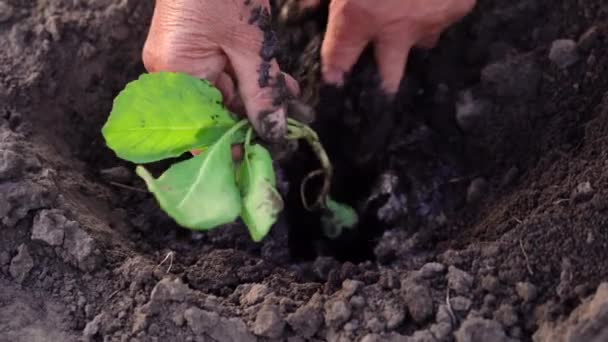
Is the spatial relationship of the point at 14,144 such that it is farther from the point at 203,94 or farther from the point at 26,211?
the point at 203,94

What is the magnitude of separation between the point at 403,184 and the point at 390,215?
88 mm

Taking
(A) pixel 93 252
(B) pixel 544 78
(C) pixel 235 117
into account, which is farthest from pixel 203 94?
(B) pixel 544 78

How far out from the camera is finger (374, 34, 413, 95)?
144 cm

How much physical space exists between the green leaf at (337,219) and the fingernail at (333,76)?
0.27 metres

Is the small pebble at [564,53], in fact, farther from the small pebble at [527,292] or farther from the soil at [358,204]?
the small pebble at [527,292]

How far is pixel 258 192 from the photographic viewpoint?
1100 millimetres

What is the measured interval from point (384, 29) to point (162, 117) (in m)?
0.53

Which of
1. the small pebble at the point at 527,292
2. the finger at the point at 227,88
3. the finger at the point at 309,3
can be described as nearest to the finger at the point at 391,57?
the finger at the point at 309,3

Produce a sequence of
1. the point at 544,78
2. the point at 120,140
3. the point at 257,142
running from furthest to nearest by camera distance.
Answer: the point at 544,78
the point at 257,142
the point at 120,140

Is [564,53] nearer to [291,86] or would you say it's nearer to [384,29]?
[384,29]

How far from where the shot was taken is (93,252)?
1.19 meters

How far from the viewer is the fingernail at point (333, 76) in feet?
4.81

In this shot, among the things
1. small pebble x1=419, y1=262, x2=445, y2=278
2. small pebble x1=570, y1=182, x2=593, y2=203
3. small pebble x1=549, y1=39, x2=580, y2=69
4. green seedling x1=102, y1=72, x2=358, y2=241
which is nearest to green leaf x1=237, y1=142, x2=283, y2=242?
green seedling x1=102, y1=72, x2=358, y2=241

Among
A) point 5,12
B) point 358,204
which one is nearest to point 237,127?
point 358,204
